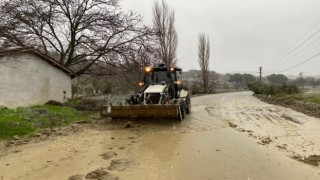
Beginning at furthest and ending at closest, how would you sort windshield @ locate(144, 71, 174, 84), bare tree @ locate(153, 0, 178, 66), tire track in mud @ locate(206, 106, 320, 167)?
bare tree @ locate(153, 0, 178, 66) → windshield @ locate(144, 71, 174, 84) → tire track in mud @ locate(206, 106, 320, 167)

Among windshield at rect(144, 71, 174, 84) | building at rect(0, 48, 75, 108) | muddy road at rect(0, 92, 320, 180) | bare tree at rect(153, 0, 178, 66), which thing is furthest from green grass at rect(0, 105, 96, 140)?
bare tree at rect(153, 0, 178, 66)

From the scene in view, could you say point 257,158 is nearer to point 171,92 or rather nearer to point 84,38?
point 171,92

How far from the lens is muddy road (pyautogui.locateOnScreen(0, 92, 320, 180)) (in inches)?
285

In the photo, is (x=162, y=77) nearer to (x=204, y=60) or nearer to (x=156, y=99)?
(x=156, y=99)

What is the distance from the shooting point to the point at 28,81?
19.8 metres

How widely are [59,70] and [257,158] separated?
698 inches

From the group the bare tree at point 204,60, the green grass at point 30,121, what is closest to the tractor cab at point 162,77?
the green grass at point 30,121

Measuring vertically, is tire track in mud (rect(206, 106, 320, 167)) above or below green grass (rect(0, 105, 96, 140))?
below

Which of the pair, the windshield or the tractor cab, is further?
the windshield

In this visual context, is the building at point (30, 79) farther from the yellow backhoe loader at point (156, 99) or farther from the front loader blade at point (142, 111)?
the yellow backhoe loader at point (156, 99)

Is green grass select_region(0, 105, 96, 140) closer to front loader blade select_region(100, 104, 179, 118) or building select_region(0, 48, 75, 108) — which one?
front loader blade select_region(100, 104, 179, 118)

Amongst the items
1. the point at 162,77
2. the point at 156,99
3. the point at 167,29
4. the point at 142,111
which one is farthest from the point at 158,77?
the point at 167,29

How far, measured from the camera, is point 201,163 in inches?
317

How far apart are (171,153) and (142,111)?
15.9 ft
